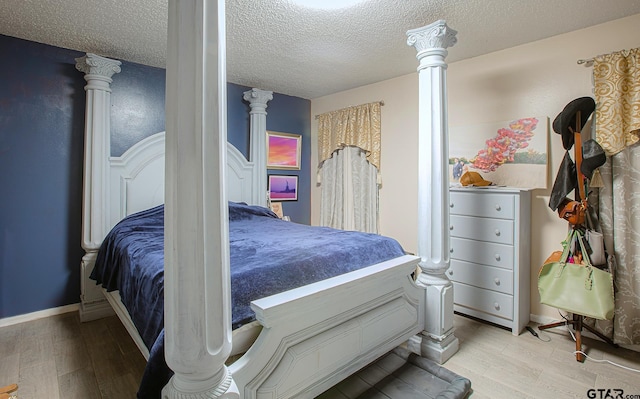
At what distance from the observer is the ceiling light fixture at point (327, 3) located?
2.12 meters

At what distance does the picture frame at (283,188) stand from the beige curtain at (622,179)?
3.30 metres

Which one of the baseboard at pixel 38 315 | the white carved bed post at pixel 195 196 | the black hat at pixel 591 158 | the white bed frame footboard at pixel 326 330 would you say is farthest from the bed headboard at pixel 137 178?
the black hat at pixel 591 158

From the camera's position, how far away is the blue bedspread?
1.46m

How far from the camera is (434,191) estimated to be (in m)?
2.21

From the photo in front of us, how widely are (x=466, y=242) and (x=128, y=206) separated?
3.14m

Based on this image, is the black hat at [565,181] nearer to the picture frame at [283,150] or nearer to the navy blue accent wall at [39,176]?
the picture frame at [283,150]

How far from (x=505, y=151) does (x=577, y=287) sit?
1245 millimetres

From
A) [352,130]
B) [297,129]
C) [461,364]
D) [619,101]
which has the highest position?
[297,129]

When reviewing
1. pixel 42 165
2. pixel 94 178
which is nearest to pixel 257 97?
pixel 94 178

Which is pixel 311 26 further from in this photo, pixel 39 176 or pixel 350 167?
pixel 39 176

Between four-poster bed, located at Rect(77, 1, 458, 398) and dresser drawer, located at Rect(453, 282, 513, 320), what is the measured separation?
2.01 feet

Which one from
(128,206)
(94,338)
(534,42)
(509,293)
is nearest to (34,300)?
(94,338)

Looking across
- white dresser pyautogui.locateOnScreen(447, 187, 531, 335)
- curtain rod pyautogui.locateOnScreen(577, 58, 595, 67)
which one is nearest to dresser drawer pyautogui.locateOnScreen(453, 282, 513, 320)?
white dresser pyautogui.locateOnScreen(447, 187, 531, 335)

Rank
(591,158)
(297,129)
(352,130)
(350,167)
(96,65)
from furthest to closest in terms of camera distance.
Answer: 1. (297,129)
2. (350,167)
3. (352,130)
4. (96,65)
5. (591,158)
